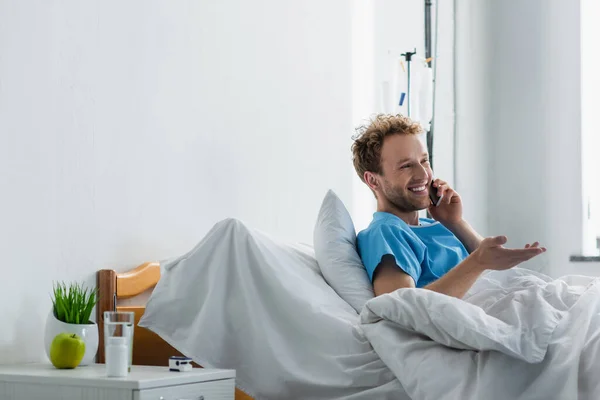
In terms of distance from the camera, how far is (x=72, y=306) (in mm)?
1736

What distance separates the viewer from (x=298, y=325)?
1.84 m

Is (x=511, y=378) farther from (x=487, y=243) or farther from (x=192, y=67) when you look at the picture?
(x=192, y=67)

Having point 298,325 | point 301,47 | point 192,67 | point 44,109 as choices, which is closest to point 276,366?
point 298,325

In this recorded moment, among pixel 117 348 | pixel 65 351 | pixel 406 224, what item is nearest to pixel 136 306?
pixel 65 351

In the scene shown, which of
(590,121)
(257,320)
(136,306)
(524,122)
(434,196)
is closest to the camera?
(257,320)

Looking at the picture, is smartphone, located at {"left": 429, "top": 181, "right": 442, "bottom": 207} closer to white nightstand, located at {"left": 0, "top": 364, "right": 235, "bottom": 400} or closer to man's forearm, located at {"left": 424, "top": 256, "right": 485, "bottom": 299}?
man's forearm, located at {"left": 424, "top": 256, "right": 485, "bottom": 299}

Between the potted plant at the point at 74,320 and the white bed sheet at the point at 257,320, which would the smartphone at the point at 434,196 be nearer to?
the white bed sheet at the point at 257,320

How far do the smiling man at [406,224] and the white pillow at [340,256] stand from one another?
3 cm

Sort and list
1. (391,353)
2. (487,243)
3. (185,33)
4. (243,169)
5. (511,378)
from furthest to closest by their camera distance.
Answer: (243,169)
(185,33)
(487,243)
(391,353)
(511,378)

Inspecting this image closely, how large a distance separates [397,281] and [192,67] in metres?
0.81

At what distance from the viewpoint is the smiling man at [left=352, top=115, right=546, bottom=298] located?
79.7 inches

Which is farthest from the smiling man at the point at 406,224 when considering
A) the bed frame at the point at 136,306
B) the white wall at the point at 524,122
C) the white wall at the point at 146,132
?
the white wall at the point at 524,122

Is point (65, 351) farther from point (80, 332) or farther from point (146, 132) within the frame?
point (146, 132)

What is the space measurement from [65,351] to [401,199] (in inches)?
41.2
